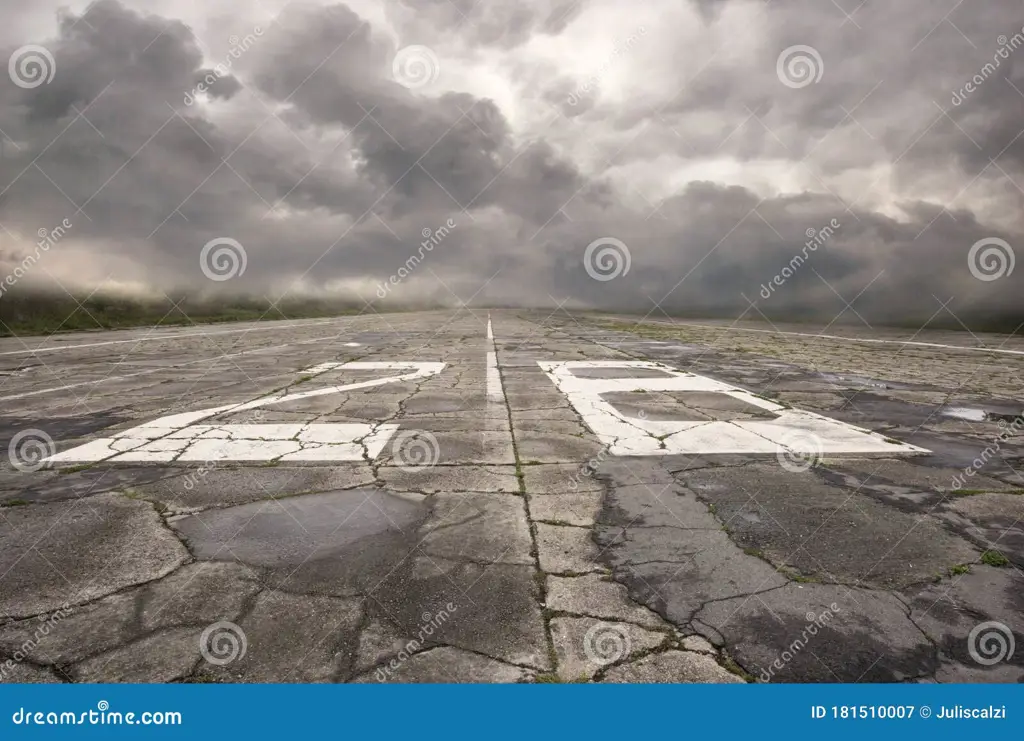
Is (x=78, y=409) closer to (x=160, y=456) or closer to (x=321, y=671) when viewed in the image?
(x=160, y=456)

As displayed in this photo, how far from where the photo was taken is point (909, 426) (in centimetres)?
476

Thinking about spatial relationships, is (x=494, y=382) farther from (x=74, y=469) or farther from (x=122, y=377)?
(x=122, y=377)

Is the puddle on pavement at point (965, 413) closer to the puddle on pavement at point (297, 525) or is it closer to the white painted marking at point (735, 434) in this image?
the white painted marking at point (735, 434)

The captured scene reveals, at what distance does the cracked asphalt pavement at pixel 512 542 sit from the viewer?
1.67m

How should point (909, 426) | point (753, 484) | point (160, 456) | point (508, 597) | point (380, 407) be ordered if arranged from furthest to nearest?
point (380, 407), point (909, 426), point (160, 456), point (753, 484), point (508, 597)

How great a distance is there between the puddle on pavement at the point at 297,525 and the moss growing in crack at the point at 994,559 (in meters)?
2.58

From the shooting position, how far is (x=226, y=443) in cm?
415

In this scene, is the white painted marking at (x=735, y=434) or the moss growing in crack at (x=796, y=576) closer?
the moss growing in crack at (x=796, y=576)

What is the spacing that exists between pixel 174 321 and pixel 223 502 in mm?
29097

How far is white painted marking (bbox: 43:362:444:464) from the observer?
382 cm

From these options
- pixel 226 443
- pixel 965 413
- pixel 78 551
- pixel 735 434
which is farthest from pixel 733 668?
pixel 965 413

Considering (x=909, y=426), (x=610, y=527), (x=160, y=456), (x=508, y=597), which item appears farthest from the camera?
(x=909, y=426)

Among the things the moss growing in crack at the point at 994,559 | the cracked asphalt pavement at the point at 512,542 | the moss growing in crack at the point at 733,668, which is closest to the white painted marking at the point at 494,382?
the cracked asphalt pavement at the point at 512,542

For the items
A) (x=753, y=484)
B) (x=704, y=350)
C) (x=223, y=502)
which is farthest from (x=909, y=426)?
(x=704, y=350)
